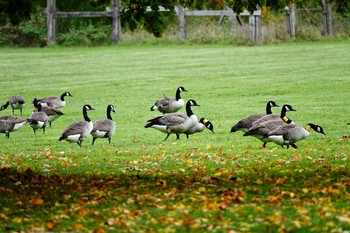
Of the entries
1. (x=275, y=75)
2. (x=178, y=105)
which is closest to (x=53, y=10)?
(x=275, y=75)

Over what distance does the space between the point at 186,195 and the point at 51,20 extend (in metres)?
42.4

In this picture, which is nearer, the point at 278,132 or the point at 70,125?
the point at 278,132

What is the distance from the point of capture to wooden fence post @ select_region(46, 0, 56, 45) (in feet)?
175

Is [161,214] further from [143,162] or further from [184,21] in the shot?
[184,21]

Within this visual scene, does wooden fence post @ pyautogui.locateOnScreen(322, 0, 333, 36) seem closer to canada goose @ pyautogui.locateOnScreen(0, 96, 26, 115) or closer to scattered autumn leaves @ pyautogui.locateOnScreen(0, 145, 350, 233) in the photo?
canada goose @ pyautogui.locateOnScreen(0, 96, 26, 115)

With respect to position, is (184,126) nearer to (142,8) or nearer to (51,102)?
(142,8)

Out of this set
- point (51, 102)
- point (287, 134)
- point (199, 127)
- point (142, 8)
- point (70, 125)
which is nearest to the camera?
point (142, 8)

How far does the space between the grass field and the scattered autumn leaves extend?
0.07ft

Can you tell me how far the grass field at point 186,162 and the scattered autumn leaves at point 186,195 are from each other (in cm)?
2

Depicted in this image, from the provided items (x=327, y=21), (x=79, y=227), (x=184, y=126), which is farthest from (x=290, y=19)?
(x=79, y=227)

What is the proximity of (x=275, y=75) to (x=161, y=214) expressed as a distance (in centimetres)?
2645

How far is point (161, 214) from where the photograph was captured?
10766 mm

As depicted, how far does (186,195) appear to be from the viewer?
40.7 ft

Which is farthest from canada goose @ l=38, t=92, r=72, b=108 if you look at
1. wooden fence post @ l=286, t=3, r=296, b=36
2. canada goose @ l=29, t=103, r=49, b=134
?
wooden fence post @ l=286, t=3, r=296, b=36
